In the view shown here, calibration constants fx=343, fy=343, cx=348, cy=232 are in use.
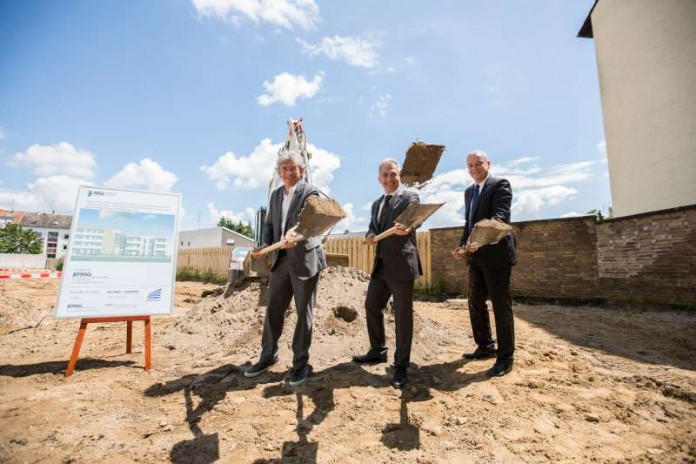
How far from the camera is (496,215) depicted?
3256mm

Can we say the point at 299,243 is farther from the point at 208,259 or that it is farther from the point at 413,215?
the point at 208,259

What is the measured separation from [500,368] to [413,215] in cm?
165

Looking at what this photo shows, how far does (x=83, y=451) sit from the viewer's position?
2.11 metres

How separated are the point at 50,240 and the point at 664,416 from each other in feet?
231

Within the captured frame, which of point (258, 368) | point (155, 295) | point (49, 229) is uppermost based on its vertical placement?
point (49, 229)

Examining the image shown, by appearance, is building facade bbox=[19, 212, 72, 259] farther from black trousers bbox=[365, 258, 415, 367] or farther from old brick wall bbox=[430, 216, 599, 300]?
black trousers bbox=[365, 258, 415, 367]

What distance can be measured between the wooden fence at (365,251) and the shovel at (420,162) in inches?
141

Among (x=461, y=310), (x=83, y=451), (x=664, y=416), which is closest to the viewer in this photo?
(x=83, y=451)

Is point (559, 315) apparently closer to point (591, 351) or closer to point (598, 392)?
point (591, 351)

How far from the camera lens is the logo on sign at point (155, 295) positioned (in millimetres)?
3627

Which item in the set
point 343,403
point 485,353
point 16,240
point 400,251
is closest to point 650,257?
point 485,353

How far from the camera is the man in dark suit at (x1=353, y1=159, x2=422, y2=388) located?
9.91ft

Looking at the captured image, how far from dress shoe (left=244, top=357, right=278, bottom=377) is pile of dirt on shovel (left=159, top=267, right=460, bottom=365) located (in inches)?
8.8

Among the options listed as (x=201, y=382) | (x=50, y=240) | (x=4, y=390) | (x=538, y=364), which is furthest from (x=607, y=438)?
(x=50, y=240)
